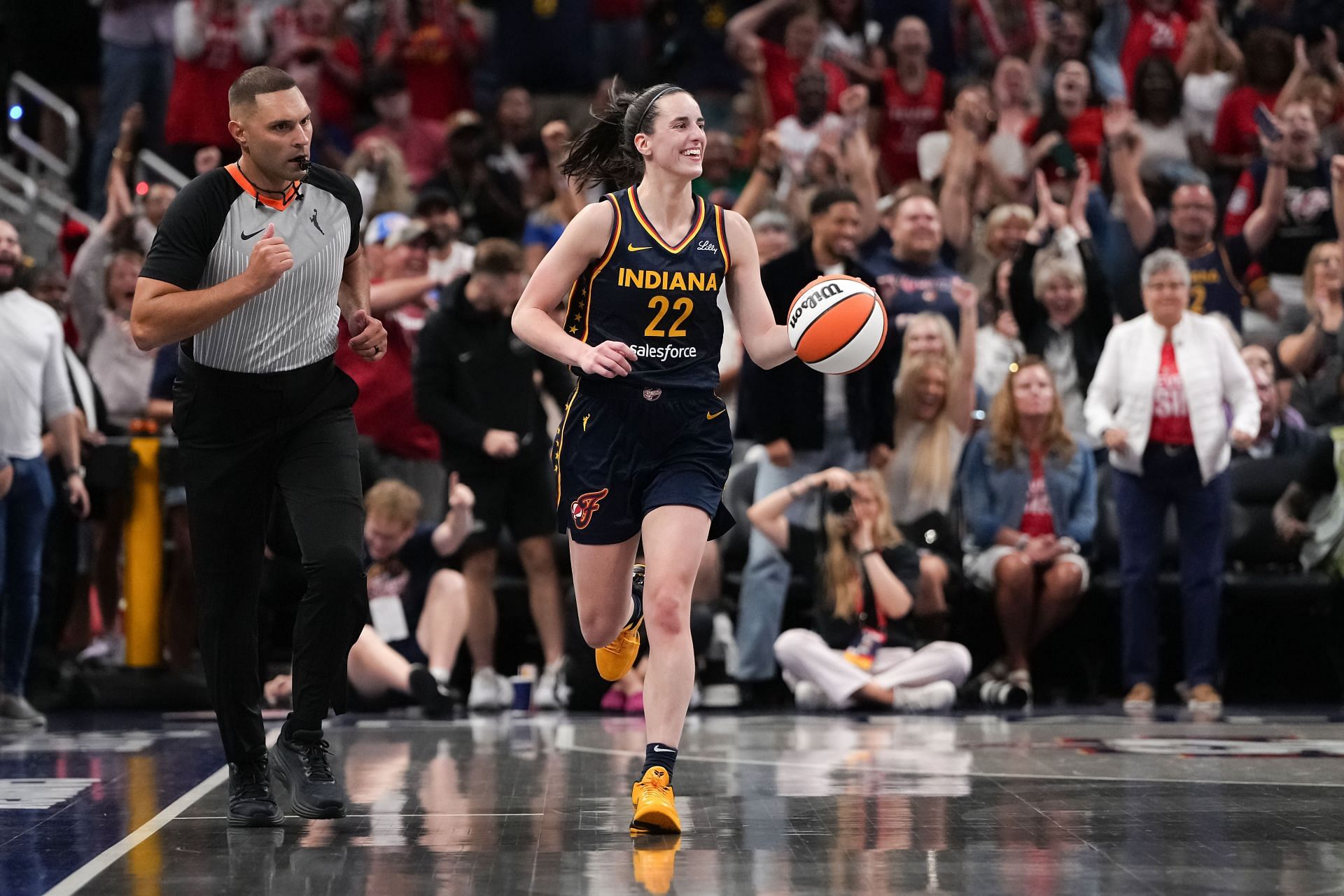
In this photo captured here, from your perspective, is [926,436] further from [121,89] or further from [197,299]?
[121,89]

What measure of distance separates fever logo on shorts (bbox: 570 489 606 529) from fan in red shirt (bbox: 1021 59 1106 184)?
831cm

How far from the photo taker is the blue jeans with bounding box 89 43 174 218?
13320 millimetres

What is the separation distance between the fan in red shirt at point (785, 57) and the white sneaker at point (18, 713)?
289 inches

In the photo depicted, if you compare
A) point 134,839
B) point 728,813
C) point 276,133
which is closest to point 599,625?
point 728,813

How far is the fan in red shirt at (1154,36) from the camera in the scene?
14164 mm

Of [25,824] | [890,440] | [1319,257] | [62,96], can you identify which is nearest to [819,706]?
[890,440]

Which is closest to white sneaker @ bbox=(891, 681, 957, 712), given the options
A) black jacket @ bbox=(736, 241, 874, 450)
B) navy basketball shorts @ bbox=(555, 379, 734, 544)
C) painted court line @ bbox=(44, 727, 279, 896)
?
black jacket @ bbox=(736, 241, 874, 450)

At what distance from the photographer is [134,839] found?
5.44 m

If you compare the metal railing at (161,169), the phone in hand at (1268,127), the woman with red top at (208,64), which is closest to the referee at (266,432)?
the metal railing at (161,169)

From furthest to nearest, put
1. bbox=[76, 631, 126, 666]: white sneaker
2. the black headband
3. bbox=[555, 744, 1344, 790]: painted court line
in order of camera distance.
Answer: bbox=[76, 631, 126, 666]: white sneaker
bbox=[555, 744, 1344, 790]: painted court line
the black headband

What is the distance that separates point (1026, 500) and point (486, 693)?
10.8ft

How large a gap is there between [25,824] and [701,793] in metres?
2.26

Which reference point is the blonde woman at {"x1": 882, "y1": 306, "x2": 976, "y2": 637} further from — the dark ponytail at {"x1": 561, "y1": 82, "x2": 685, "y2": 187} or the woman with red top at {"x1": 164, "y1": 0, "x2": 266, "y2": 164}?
the woman with red top at {"x1": 164, "y1": 0, "x2": 266, "y2": 164}

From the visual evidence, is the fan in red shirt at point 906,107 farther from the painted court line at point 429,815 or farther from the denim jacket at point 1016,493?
the painted court line at point 429,815
